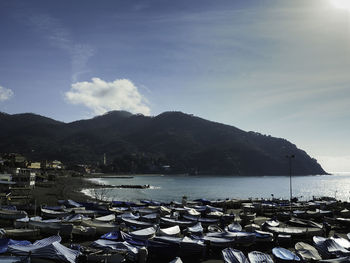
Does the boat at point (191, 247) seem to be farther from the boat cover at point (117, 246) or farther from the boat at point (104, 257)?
the boat at point (104, 257)

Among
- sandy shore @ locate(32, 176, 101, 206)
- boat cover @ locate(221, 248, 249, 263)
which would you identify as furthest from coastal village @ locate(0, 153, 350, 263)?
sandy shore @ locate(32, 176, 101, 206)

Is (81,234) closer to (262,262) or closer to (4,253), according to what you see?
(4,253)

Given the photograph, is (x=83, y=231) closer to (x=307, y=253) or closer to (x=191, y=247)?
(x=191, y=247)

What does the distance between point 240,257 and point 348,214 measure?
121 feet

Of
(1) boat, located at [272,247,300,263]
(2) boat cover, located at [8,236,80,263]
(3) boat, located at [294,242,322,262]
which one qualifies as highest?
(2) boat cover, located at [8,236,80,263]

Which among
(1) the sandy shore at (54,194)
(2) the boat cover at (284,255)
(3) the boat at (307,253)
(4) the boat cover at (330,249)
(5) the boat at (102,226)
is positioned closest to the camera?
(2) the boat cover at (284,255)

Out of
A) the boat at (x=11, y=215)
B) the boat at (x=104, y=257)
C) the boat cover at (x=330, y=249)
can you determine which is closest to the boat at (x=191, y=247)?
the boat at (x=104, y=257)

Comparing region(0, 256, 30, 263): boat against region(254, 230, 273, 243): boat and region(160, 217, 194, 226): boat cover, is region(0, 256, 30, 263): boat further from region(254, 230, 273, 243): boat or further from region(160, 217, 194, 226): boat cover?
region(254, 230, 273, 243): boat

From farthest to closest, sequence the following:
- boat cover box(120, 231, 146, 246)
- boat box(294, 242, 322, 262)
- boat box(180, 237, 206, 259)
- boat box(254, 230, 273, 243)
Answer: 1. boat box(254, 230, 273, 243)
2. boat cover box(120, 231, 146, 246)
3. boat box(180, 237, 206, 259)
4. boat box(294, 242, 322, 262)

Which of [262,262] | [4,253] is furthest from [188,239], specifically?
[4,253]

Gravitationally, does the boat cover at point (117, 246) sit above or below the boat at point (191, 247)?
above

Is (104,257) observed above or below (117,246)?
below

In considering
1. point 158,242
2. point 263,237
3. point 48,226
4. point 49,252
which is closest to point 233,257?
point 158,242

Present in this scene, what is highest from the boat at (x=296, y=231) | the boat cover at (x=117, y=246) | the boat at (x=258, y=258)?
the boat cover at (x=117, y=246)
